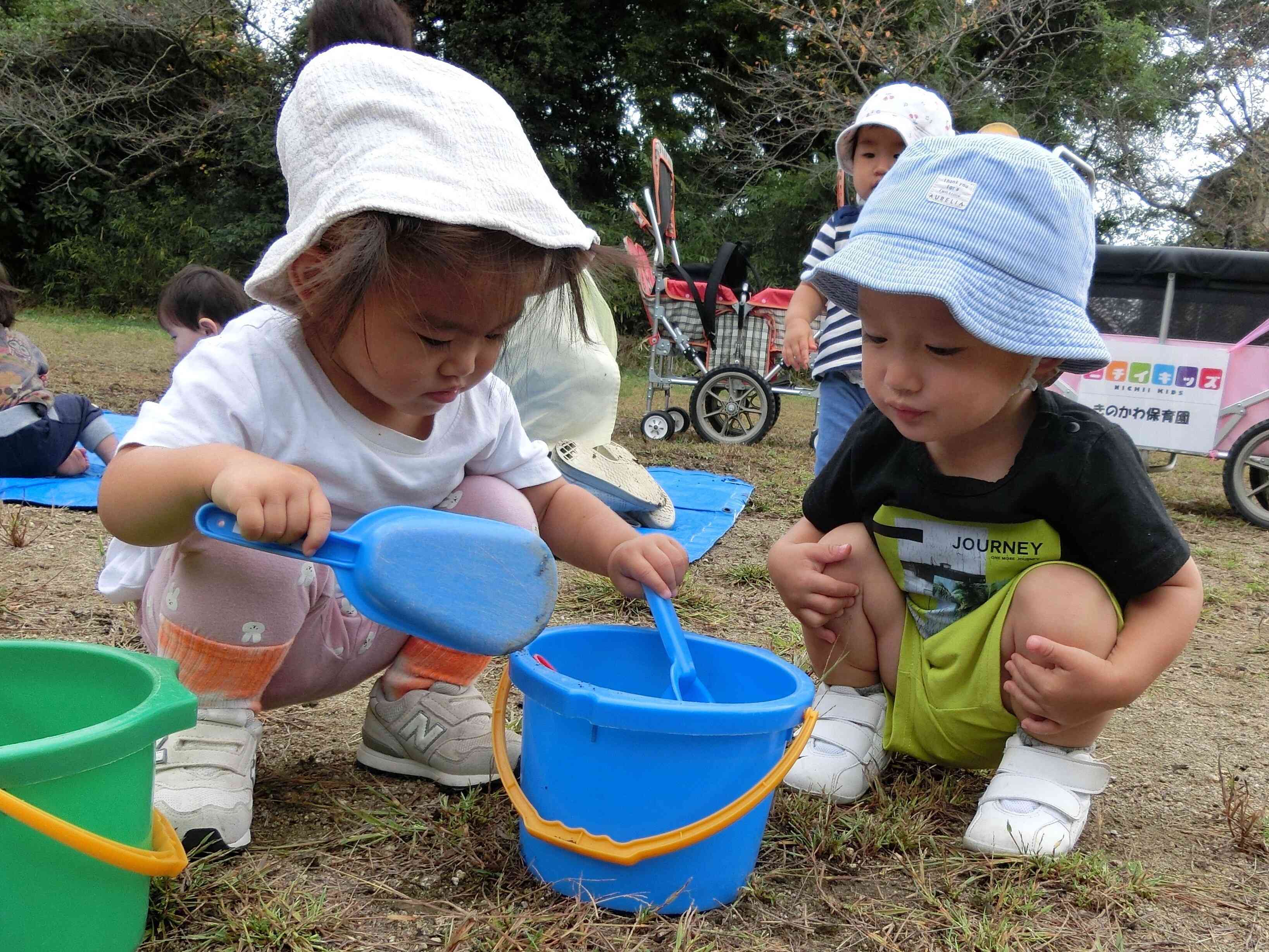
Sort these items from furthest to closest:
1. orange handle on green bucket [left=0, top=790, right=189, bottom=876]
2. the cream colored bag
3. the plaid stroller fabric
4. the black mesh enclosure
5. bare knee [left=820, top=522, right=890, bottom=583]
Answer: the plaid stroller fabric, the black mesh enclosure, the cream colored bag, bare knee [left=820, top=522, right=890, bottom=583], orange handle on green bucket [left=0, top=790, right=189, bottom=876]

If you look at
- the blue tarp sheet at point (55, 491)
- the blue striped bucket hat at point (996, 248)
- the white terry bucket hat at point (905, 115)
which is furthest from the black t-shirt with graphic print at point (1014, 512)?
the blue tarp sheet at point (55, 491)

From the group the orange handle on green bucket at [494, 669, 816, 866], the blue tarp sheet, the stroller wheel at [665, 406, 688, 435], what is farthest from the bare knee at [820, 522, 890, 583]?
the stroller wheel at [665, 406, 688, 435]

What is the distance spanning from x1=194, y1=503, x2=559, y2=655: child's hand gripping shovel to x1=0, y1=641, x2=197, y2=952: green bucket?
0.16 metres

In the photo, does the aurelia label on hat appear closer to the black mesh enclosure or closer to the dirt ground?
the dirt ground

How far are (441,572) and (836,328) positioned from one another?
184 centimetres

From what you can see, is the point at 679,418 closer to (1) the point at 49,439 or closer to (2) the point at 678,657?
(1) the point at 49,439

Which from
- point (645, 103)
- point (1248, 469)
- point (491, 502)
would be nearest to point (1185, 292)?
point (1248, 469)

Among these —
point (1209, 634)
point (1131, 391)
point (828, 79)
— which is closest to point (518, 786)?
point (1209, 634)

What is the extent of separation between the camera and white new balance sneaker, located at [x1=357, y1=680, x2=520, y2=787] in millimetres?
1260

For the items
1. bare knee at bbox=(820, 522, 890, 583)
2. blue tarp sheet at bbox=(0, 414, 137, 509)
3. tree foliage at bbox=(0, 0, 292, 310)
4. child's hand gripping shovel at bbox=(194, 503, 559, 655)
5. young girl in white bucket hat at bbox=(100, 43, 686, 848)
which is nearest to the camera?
child's hand gripping shovel at bbox=(194, 503, 559, 655)

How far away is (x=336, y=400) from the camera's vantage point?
3.97ft

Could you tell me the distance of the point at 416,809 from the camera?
1.20 metres

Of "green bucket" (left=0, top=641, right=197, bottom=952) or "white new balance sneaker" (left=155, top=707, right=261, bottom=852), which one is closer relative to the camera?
"green bucket" (left=0, top=641, right=197, bottom=952)

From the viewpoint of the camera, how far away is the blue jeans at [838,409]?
2.59 meters
